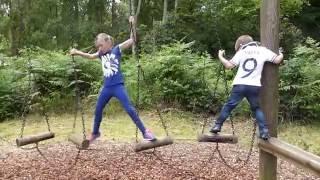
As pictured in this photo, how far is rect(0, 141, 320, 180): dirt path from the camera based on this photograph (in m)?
6.64

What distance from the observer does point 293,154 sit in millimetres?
4797

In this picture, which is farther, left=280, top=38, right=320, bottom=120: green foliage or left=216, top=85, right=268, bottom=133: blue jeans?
left=280, top=38, right=320, bottom=120: green foliage

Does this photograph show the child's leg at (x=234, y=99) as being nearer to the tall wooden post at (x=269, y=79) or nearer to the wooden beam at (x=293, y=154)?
the tall wooden post at (x=269, y=79)

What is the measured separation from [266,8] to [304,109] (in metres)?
5.38

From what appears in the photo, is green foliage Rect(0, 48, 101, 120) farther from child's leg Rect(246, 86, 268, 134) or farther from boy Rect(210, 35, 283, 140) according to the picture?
child's leg Rect(246, 86, 268, 134)

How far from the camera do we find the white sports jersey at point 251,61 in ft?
17.3

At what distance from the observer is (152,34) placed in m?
17.7

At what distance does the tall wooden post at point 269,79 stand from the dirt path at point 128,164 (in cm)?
120

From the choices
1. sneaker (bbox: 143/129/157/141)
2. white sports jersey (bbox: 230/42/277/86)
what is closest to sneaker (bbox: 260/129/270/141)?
white sports jersey (bbox: 230/42/277/86)

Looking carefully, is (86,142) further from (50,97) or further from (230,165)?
(50,97)

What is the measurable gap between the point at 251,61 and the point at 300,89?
16.1 feet

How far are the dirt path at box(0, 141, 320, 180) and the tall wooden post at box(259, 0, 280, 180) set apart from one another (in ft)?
3.95

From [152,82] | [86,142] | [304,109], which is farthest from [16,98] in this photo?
[304,109]

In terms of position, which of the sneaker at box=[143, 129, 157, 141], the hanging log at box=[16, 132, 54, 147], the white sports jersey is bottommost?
the hanging log at box=[16, 132, 54, 147]
